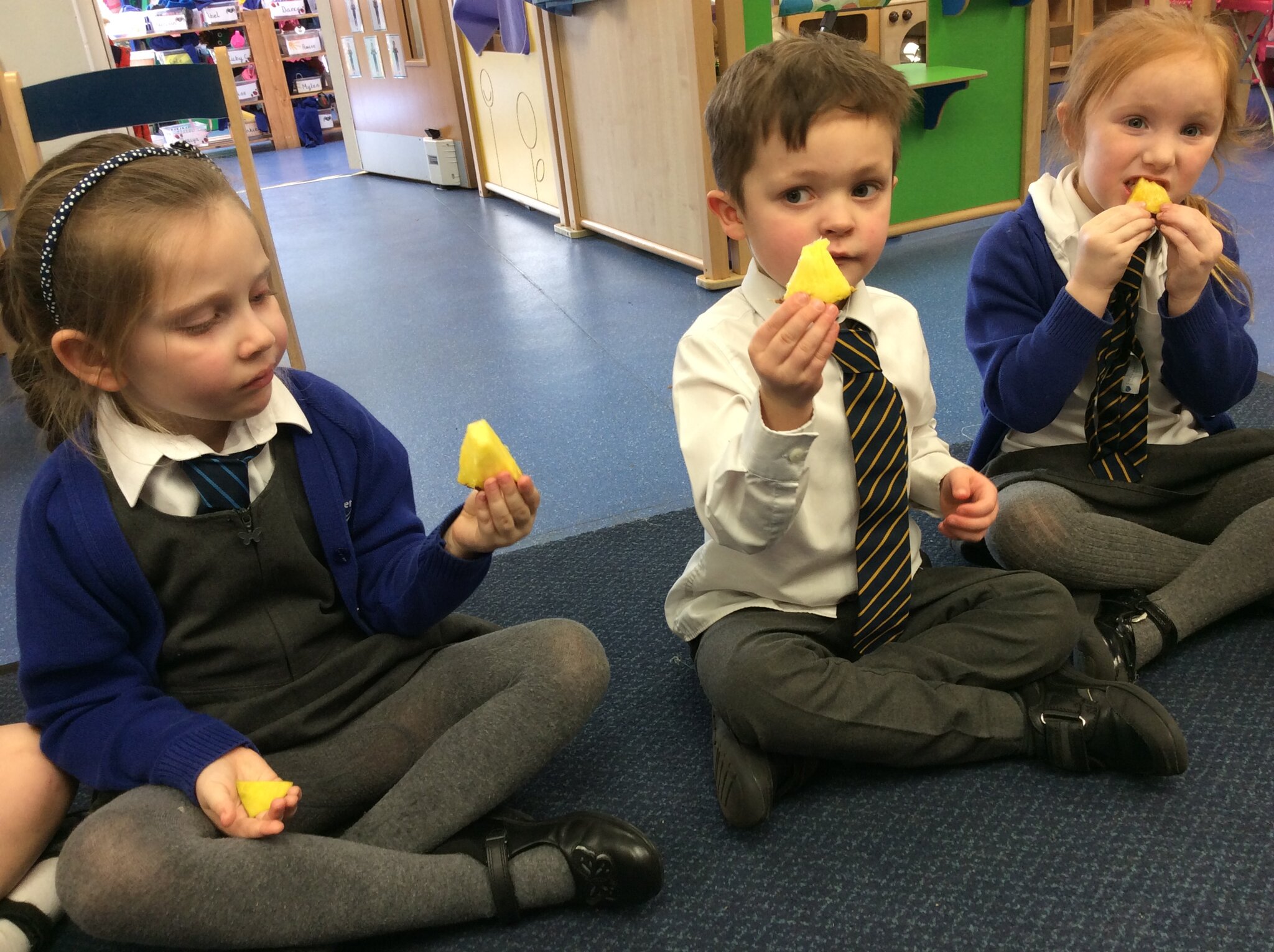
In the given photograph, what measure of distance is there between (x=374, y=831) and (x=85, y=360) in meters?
A: 0.44

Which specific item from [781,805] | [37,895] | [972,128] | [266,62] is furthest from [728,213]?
[266,62]

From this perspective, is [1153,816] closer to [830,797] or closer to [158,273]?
[830,797]

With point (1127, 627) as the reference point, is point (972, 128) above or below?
above

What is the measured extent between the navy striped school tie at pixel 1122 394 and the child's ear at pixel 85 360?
95 centimetres

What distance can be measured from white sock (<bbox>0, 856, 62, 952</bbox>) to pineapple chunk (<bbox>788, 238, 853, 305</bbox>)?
761 mm

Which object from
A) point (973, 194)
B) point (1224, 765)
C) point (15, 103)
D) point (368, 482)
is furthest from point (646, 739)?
Result: point (973, 194)

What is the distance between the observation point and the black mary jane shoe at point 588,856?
823 mm

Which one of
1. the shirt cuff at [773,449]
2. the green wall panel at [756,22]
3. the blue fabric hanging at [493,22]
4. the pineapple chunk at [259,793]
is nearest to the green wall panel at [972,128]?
the green wall panel at [756,22]

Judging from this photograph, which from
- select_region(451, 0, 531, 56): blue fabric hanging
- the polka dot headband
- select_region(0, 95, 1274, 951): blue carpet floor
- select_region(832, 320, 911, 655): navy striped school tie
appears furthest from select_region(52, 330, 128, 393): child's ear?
select_region(451, 0, 531, 56): blue fabric hanging

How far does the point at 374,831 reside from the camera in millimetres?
846

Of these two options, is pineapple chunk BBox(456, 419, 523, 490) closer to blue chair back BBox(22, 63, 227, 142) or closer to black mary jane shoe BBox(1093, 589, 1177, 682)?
black mary jane shoe BBox(1093, 589, 1177, 682)

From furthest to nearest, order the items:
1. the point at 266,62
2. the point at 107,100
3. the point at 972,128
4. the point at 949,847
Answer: the point at 266,62
the point at 972,128
the point at 107,100
the point at 949,847

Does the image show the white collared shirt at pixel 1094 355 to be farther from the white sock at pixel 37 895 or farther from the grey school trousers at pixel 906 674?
the white sock at pixel 37 895

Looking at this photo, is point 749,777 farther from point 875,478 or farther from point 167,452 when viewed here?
point 167,452
